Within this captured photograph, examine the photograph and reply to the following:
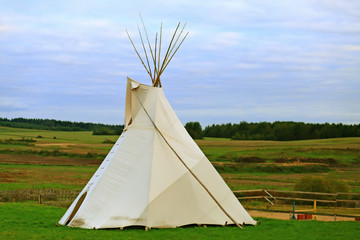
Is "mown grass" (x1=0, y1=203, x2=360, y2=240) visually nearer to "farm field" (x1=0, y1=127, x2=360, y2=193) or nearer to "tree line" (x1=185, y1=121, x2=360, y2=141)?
"farm field" (x1=0, y1=127, x2=360, y2=193)

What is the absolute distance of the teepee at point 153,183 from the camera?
11.4 m

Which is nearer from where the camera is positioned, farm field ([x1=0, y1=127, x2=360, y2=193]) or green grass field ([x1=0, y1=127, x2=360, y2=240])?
green grass field ([x1=0, y1=127, x2=360, y2=240])

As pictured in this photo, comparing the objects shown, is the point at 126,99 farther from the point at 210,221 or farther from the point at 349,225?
the point at 349,225

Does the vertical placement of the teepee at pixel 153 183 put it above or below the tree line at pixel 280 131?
below

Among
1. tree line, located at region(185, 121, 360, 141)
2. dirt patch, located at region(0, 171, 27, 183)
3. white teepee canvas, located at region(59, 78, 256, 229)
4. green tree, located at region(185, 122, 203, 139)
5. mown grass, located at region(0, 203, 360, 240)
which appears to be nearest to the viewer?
mown grass, located at region(0, 203, 360, 240)

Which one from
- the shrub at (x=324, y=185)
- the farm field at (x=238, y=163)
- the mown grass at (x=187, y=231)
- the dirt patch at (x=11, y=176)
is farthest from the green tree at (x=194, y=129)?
the mown grass at (x=187, y=231)

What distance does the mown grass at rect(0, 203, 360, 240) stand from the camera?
1057 centimetres

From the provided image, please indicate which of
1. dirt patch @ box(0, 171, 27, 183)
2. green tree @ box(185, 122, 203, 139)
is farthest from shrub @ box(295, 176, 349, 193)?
green tree @ box(185, 122, 203, 139)

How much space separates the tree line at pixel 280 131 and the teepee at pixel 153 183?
59.3 m

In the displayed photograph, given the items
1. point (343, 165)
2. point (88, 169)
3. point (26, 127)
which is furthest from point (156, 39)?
point (26, 127)

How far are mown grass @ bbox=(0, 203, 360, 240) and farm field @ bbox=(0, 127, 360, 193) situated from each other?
16351 millimetres

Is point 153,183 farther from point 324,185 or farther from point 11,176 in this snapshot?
point 11,176

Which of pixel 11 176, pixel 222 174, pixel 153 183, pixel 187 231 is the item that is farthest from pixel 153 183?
pixel 222 174

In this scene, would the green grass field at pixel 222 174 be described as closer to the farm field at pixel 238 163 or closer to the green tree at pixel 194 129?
the farm field at pixel 238 163
